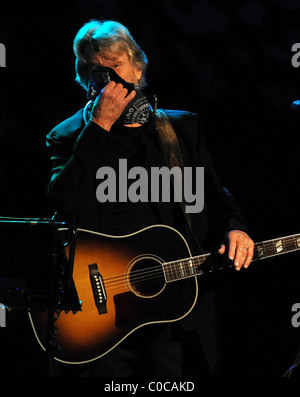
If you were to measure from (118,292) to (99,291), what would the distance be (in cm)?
9

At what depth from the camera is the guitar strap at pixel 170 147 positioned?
6.95 feet

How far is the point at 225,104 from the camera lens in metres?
2.76

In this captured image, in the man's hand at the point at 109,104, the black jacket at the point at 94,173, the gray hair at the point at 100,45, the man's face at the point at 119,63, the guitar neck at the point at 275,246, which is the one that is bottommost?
the guitar neck at the point at 275,246

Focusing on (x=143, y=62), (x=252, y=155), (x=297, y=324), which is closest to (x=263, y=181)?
(x=252, y=155)

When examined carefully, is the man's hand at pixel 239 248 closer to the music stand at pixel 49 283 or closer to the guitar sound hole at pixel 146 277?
the guitar sound hole at pixel 146 277

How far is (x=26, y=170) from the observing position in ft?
8.60

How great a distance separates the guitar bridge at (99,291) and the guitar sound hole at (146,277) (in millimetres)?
143

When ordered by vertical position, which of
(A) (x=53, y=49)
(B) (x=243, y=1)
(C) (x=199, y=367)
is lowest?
(C) (x=199, y=367)

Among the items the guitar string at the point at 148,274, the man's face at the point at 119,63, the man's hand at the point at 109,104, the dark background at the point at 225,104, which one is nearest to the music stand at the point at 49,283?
the guitar string at the point at 148,274

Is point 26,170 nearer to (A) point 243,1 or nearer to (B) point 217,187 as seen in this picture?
(B) point 217,187

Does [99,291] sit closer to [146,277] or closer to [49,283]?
[146,277]

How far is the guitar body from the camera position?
1.90 meters
